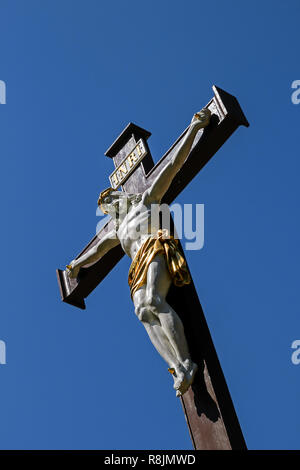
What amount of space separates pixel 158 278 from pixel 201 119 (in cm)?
111

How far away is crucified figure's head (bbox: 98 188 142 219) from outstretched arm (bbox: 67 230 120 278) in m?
0.16

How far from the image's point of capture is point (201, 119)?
16.7 ft

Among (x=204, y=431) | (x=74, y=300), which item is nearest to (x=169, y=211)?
(x=74, y=300)

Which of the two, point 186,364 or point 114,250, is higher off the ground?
point 114,250

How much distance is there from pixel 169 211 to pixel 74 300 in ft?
3.77

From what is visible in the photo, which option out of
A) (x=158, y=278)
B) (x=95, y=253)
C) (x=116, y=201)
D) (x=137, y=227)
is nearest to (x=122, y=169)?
(x=116, y=201)

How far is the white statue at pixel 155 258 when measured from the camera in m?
4.50

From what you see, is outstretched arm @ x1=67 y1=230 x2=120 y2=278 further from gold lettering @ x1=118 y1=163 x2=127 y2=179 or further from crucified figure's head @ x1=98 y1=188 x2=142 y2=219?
gold lettering @ x1=118 y1=163 x2=127 y2=179

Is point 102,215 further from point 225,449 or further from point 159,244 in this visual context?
point 225,449

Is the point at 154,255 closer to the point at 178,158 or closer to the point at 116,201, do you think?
the point at 178,158

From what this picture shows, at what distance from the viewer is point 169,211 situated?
17.4ft

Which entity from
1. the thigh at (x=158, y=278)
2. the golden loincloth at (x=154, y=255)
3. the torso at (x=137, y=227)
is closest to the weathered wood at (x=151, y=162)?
the torso at (x=137, y=227)

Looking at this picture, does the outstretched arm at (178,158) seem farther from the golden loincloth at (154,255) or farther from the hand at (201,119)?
the golden loincloth at (154,255)
